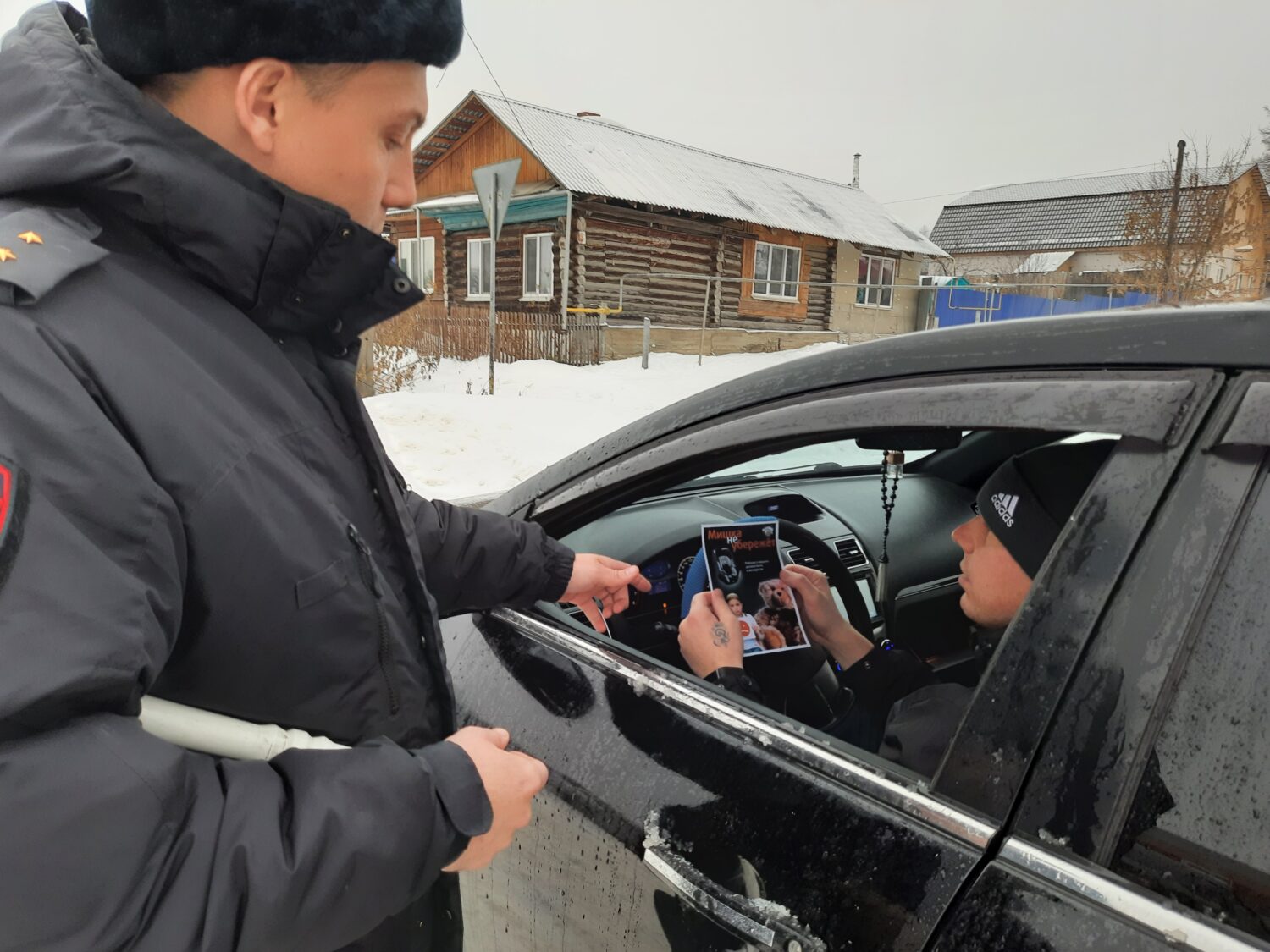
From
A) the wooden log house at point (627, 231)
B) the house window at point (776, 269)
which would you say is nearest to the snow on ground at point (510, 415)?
the wooden log house at point (627, 231)

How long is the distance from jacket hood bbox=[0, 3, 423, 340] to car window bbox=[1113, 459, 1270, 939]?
3.57 feet

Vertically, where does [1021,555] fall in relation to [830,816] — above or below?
above

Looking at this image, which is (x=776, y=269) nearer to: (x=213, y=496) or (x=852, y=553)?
(x=852, y=553)

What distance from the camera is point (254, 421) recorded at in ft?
3.17

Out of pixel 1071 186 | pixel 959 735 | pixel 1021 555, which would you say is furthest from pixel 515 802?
pixel 1071 186

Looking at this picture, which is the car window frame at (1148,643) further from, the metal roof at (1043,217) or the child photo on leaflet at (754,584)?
the metal roof at (1043,217)

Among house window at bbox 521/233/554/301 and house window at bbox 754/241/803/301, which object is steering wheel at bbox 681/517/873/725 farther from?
house window at bbox 754/241/803/301

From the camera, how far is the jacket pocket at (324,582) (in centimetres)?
96

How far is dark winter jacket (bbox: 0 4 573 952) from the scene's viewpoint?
2.33ft

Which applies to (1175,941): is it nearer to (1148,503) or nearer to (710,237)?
(1148,503)

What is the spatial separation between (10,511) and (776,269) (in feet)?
69.0

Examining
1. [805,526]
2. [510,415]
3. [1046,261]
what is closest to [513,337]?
[510,415]

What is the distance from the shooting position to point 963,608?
1.64m

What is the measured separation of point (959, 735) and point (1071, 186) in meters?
52.7
